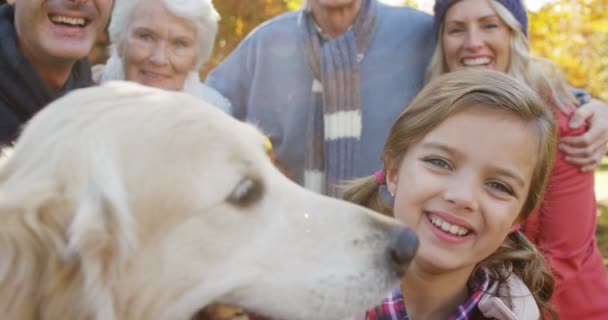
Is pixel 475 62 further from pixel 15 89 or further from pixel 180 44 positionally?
pixel 15 89

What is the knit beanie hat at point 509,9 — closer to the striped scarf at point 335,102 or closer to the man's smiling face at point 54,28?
the striped scarf at point 335,102

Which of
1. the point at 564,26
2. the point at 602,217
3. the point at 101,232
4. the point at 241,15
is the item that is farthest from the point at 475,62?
the point at 602,217

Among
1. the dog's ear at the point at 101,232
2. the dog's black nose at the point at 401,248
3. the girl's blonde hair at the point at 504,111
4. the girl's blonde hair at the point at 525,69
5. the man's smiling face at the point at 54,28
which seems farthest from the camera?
the girl's blonde hair at the point at 525,69

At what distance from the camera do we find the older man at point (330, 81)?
3.88 metres

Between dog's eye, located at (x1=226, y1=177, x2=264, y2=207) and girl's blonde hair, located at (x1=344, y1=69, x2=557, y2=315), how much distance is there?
3.29ft

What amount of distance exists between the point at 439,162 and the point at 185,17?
6.30 ft

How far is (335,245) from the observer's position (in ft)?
6.71

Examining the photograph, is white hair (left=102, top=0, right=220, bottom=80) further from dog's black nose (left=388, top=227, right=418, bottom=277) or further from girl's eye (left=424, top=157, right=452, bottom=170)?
dog's black nose (left=388, top=227, right=418, bottom=277)

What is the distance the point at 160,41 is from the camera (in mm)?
3770

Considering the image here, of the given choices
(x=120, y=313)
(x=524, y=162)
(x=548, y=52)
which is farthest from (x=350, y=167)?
(x=548, y=52)

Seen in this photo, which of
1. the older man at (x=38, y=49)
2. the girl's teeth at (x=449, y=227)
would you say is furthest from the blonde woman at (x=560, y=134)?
the older man at (x=38, y=49)

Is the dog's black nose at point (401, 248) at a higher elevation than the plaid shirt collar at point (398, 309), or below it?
higher

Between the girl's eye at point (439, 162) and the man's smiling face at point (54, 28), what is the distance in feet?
5.96

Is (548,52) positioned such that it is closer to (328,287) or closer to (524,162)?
(524,162)
